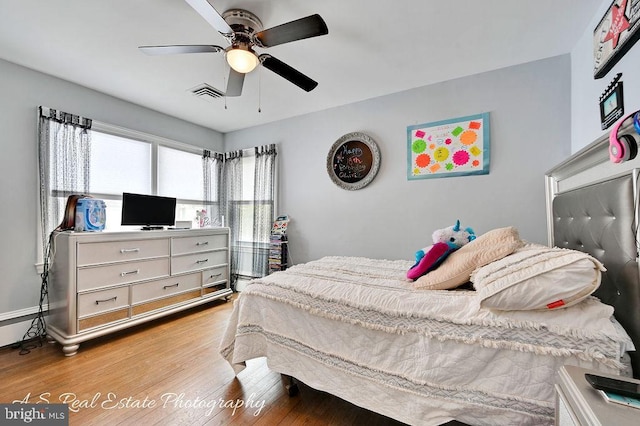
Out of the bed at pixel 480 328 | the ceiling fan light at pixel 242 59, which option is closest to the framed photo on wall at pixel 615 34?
the bed at pixel 480 328

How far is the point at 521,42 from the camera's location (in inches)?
82.4

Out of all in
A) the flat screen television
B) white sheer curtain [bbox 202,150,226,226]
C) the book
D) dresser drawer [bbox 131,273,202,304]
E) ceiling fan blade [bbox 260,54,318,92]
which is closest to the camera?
the book

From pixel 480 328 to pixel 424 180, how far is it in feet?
6.40

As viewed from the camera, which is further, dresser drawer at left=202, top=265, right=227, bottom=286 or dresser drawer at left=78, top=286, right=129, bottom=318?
dresser drawer at left=202, top=265, right=227, bottom=286

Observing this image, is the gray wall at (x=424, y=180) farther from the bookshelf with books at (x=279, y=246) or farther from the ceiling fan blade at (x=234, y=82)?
the ceiling fan blade at (x=234, y=82)

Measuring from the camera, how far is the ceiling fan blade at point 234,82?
2090 millimetres

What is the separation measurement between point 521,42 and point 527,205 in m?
1.36

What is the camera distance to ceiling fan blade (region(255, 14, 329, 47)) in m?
1.48

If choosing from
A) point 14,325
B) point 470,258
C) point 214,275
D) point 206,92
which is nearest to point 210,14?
point 206,92

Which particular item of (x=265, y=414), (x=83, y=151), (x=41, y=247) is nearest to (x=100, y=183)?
(x=83, y=151)

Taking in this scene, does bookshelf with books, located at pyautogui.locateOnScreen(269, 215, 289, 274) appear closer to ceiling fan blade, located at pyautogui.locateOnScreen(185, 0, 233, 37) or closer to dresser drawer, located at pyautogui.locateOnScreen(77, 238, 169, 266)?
dresser drawer, located at pyautogui.locateOnScreen(77, 238, 169, 266)

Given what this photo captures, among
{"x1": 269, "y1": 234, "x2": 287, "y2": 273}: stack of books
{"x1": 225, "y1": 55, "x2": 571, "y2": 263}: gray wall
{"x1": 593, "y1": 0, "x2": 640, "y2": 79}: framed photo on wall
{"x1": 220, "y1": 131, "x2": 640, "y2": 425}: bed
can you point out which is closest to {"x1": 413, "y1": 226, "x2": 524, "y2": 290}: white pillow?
{"x1": 220, "y1": 131, "x2": 640, "y2": 425}: bed

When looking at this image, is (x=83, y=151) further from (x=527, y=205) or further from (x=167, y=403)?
(x=527, y=205)

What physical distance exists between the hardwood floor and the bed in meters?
0.24
